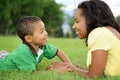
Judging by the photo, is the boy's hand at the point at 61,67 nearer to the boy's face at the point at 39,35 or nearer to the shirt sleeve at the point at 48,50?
the boy's face at the point at 39,35

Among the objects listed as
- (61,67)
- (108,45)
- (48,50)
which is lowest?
(48,50)

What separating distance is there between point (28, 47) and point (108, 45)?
1.47m

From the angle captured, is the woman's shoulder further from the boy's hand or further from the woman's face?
the boy's hand

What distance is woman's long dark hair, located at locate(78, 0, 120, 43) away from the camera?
4.99 meters

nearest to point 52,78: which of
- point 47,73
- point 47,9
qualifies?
point 47,73

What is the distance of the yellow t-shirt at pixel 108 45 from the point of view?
4.77 metres

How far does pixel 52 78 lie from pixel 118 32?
1244mm

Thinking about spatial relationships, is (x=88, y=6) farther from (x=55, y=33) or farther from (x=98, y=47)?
(x=55, y=33)

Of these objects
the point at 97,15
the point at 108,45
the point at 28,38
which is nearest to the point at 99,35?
the point at 108,45

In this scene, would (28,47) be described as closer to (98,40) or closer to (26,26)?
(26,26)

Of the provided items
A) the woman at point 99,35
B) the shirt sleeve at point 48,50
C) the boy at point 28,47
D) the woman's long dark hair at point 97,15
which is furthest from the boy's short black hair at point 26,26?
Answer: the woman's long dark hair at point 97,15

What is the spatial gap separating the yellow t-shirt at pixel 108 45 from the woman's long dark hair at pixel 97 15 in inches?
5.6

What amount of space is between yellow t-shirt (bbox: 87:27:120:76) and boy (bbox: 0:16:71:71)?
1.06 metres

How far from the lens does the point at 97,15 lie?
4.98 m
